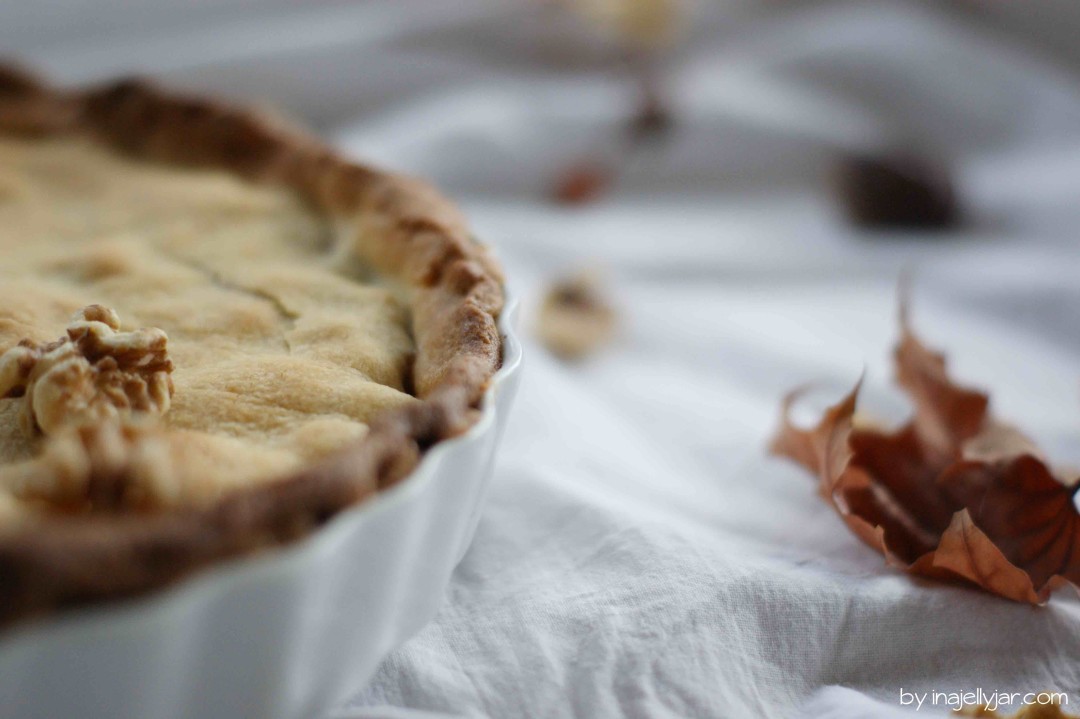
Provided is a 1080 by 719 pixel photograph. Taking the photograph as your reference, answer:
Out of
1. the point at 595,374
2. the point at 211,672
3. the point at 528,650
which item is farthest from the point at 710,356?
the point at 211,672

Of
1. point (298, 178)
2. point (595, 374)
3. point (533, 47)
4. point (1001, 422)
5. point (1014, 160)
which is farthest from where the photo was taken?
point (533, 47)

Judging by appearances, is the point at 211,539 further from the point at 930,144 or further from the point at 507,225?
the point at 930,144

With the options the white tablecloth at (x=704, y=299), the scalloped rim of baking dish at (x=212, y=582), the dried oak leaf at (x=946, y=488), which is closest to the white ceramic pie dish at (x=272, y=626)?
the scalloped rim of baking dish at (x=212, y=582)

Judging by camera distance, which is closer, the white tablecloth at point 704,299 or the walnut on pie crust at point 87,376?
the walnut on pie crust at point 87,376

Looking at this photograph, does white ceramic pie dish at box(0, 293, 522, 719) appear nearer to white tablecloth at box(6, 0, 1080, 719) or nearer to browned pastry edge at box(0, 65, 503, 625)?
browned pastry edge at box(0, 65, 503, 625)

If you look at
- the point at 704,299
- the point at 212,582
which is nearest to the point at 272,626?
the point at 212,582

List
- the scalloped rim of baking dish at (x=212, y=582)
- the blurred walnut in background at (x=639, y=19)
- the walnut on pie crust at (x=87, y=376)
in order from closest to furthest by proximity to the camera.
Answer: the scalloped rim of baking dish at (x=212, y=582)
the walnut on pie crust at (x=87, y=376)
the blurred walnut in background at (x=639, y=19)

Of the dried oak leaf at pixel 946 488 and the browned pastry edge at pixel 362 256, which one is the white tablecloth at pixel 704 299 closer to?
the dried oak leaf at pixel 946 488
